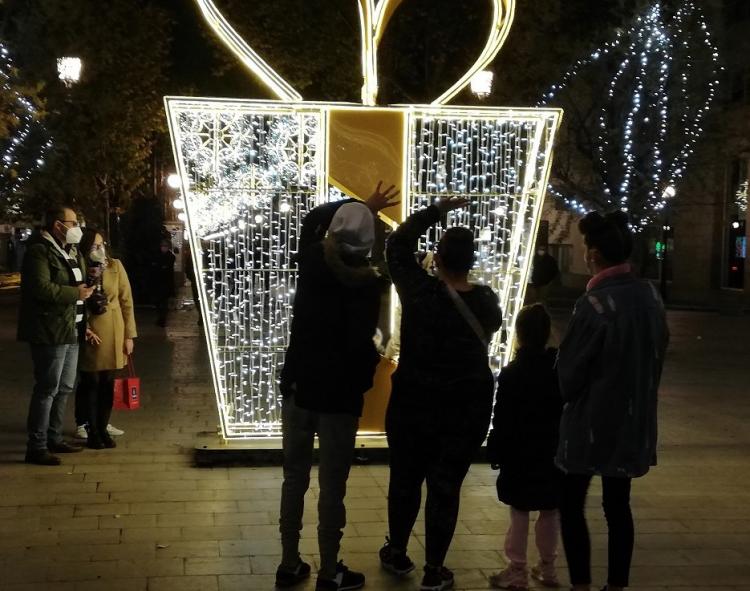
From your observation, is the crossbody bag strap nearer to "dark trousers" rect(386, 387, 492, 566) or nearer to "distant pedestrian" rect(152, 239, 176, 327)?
"dark trousers" rect(386, 387, 492, 566)

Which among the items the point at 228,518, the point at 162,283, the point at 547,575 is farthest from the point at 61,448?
the point at 162,283

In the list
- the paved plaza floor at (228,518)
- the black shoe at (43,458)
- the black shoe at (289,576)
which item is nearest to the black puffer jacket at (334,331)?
the black shoe at (289,576)

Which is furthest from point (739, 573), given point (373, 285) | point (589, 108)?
point (589, 108)

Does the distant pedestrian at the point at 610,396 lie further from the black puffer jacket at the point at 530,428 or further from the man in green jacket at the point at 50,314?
the man in green jacket at the point at 50,314

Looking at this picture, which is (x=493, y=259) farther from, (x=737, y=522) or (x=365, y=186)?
(x=737, y=522)

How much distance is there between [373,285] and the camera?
4.86 m

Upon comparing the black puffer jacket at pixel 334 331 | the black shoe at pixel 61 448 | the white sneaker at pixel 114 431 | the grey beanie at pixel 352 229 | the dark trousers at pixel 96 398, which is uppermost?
the grey beanie at pixel 352 229

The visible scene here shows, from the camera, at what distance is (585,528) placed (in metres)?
4.80

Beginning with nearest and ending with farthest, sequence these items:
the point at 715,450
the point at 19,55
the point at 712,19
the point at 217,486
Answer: the point at 217,486 → the point at 715,450 → the point at 19,55 → the point at 712,19

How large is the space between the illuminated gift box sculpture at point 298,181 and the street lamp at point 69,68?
16.9 m

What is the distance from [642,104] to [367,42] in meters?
20.2

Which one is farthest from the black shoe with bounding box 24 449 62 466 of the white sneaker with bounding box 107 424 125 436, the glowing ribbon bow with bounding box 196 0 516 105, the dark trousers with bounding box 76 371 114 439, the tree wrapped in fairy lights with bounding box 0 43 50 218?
the tree wrapped in fairy lights with bounding box 0 43 50 218

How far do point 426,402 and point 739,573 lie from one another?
6.28ft

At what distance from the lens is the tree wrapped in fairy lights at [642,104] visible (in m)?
26.0
